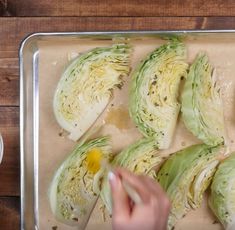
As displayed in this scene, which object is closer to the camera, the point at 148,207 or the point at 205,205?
the point at 148,207

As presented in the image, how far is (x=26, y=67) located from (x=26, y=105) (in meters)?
0.09

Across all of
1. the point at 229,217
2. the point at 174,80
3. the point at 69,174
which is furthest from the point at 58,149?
the point at 229,217

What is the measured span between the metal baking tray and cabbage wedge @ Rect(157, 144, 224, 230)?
0.88 feet

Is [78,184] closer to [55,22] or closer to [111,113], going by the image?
[111,113]

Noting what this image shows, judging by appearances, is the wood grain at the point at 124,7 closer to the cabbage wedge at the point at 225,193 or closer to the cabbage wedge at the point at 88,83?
the cabbage wedge at the point at 88,83

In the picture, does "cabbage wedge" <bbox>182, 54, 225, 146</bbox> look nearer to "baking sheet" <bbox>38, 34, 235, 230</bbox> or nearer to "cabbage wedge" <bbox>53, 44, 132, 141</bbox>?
"baking sheet" <bbox>38, 34, 235, 230</bbox>

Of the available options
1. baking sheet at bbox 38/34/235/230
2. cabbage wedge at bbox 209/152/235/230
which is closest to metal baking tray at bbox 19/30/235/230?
baking sheet at bbox 38/34/235/230

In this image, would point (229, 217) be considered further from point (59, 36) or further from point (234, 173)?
point (59, 36)

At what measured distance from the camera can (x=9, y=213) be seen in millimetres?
1145

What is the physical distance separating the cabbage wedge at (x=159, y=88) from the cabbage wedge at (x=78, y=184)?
11 cm

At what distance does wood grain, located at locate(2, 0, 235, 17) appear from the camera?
113 cm

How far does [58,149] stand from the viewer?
1.15 m

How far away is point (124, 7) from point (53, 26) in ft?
0.58

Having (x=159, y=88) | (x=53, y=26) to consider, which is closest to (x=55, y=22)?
(x=53, y=26)
